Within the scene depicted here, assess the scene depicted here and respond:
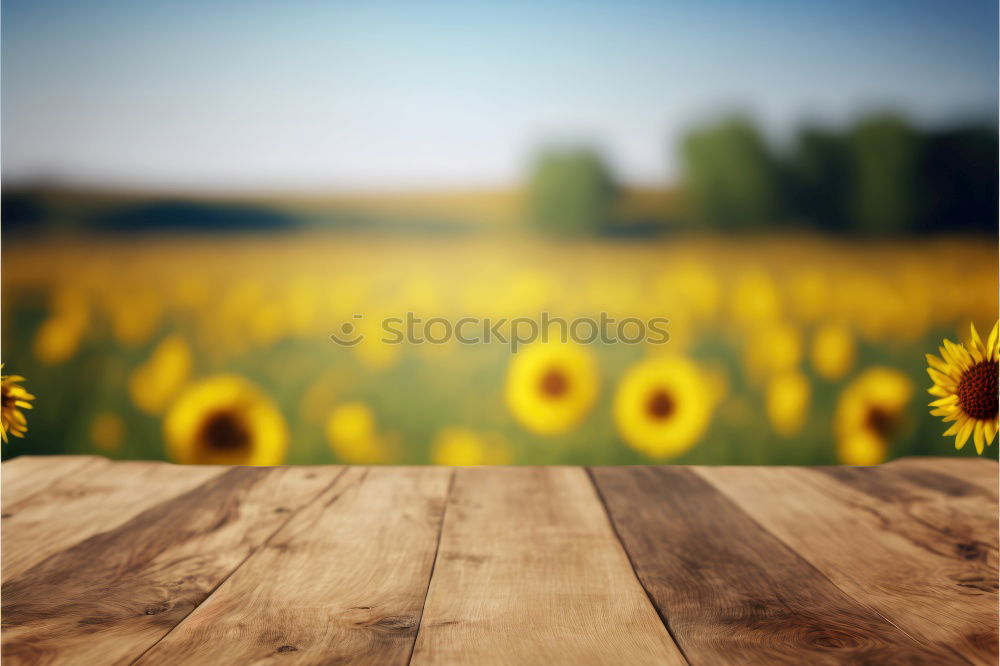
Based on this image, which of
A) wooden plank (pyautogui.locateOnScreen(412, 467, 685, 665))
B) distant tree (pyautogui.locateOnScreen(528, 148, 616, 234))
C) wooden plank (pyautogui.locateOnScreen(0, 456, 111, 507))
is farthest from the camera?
distant tree (pyautogui.locateOnScreen(528, 148, 616, 234))

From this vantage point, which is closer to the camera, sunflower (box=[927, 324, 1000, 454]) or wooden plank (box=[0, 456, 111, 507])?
sunflower (box=[927, 324, 1000, 454])

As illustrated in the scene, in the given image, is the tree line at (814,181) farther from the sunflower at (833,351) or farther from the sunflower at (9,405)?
the sunflower at (9,405)

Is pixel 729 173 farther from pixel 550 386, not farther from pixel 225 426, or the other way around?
pixel 225 426

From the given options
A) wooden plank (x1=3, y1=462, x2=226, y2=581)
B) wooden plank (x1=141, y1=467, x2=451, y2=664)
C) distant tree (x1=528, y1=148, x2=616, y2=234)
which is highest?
distant tree (x1=528, y1=148, x2=616, y2=234)

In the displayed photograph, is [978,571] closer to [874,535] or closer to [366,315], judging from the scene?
[874,535]

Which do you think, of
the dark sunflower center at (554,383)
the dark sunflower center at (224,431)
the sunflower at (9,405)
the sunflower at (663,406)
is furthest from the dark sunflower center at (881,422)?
the sunflower at (9,405)

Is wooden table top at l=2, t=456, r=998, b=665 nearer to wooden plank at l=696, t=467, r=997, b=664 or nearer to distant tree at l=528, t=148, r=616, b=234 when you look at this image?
wooden plank at l=696, t=467, r=997, b=664

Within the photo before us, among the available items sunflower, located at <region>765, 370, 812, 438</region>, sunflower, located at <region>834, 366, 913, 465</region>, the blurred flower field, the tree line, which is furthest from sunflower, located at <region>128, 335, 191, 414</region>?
sunflower, located at <region>834, 366, 913, 465</region>

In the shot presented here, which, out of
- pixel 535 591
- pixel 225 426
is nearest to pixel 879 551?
pixel 535 591
